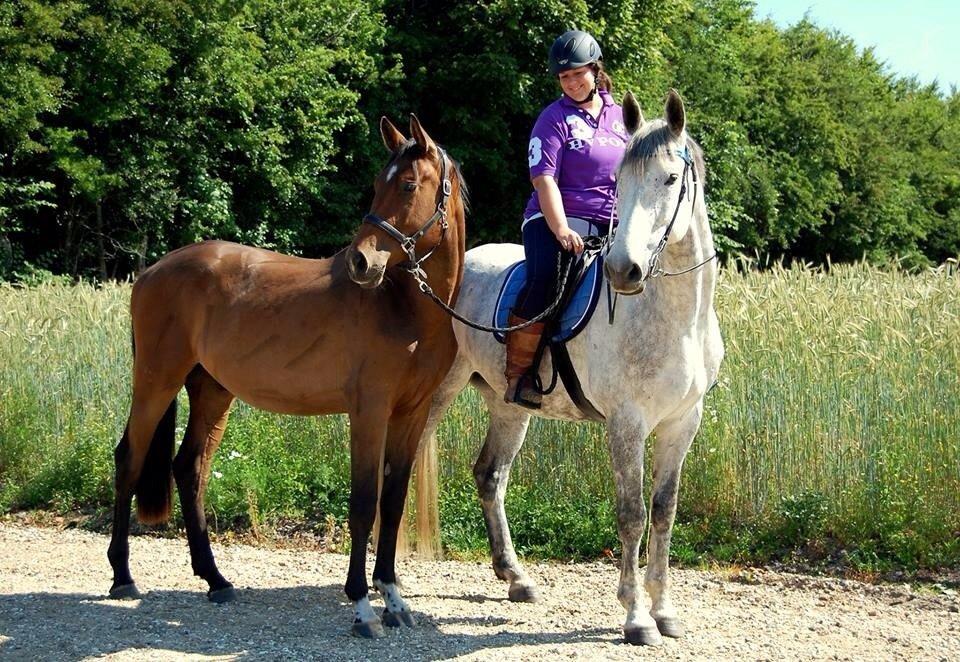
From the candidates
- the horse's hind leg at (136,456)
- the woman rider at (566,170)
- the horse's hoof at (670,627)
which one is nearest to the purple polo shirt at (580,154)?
the woman rider at (566,170)

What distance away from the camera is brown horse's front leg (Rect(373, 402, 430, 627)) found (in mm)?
6020

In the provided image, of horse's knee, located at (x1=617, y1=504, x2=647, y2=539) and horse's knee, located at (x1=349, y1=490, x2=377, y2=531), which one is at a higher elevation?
horse's knee, located at (x1=617, y1=504, x2=647, y2=539)

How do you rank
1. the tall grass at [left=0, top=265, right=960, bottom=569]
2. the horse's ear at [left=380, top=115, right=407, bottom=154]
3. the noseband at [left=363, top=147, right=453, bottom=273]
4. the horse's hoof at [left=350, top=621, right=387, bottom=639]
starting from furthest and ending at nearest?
the tall grass at [left=0, top=265, right=960, bottom=569]
the horse's ear at [left=380, top=115, right=407, bottom=154]
the horse's hoof at [left=350, top=621, right=387, bottom=639]
the noseband at [left=363, top=147, right=453, bottom=273]

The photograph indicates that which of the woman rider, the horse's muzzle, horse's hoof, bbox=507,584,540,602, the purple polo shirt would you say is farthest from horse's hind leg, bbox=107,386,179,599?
the purple polo shirt

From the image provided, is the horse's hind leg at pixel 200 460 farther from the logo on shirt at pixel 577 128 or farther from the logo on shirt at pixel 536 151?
the logo on shirt at pixel 577 128

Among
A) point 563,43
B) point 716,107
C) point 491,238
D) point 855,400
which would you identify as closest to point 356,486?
point 563,43

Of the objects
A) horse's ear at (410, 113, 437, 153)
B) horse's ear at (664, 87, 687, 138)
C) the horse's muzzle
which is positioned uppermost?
horse's ear at (664, 87, 687, 138)

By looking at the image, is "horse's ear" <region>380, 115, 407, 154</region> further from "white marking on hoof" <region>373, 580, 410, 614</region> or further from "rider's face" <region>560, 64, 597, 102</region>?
"white marking on hoof" <region>373, 580, 410, 614</region>

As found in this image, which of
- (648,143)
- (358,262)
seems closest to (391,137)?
(358,262)

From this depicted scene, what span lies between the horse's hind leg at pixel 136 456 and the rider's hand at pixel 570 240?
2.54 m

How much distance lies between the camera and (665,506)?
5773mm

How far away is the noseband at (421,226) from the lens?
5500mm

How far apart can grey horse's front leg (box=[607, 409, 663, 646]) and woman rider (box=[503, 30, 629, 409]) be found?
71cm

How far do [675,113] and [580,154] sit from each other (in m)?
0.84
